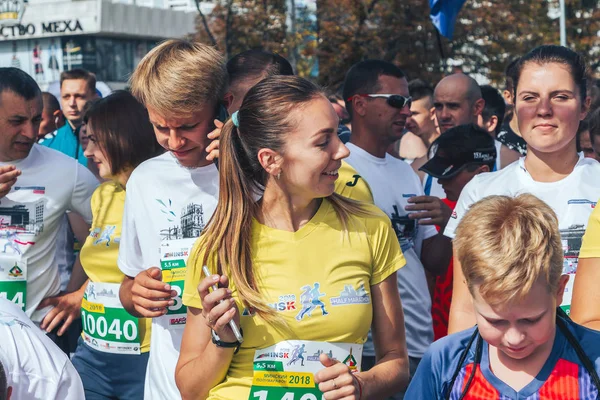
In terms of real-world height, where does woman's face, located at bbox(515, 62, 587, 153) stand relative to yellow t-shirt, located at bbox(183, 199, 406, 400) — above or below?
above

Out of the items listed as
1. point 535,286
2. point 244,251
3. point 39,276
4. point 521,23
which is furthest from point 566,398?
point 521,23

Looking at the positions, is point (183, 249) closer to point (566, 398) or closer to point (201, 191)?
point (201, 191)

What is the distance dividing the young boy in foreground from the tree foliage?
1627cm

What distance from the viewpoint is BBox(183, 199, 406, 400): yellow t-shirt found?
3.21m

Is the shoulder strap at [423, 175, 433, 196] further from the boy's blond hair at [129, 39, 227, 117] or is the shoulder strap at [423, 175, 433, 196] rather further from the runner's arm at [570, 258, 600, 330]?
the runner's arm at [570, 258, 600, 330]

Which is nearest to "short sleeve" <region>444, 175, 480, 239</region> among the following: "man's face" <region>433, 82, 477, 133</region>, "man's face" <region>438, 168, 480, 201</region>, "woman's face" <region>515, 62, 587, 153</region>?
"woman's face" <region>515, 62, 587, 153</region>

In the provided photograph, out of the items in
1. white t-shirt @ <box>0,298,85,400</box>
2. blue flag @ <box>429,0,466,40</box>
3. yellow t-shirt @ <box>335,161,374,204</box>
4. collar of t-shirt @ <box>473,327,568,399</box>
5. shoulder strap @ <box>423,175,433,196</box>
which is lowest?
white t-shirt @ <box>0,298,85,400</box>

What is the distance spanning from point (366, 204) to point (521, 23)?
927 inches

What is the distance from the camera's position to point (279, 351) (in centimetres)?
319

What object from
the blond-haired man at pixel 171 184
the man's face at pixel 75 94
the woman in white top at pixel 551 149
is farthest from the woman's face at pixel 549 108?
the man's face at pixel 75 94

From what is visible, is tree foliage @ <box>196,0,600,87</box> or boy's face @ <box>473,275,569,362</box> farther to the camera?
tree foliage @ <box>196,0,600,87</box>

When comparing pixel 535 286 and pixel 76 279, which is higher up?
pixel 535 286

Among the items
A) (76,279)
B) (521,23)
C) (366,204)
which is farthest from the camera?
(521,23)

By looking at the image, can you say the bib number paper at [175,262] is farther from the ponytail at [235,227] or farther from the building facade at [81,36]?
the building facade at [81,36]
